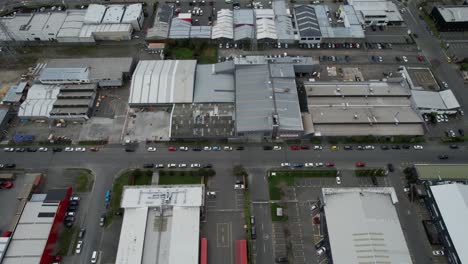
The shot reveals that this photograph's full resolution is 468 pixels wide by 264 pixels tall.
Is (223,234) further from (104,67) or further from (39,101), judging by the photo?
(39,101)

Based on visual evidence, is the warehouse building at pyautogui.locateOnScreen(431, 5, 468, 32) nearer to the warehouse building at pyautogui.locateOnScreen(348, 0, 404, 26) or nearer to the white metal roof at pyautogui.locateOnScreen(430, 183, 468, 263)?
the warehouse building at pyautogui.locateOnScreen(348, 0, 404, 26)

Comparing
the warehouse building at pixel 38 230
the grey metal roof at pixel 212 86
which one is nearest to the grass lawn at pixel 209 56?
the grey metal roof at pixel 212 86

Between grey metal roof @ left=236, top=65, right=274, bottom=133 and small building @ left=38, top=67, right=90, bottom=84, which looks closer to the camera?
grey metal roof @ left=236, top=65, right=274, bottom=133

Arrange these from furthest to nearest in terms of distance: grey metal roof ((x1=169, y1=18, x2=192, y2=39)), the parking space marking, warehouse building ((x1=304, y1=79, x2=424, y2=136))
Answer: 1. grey metal roof ((x1=169, y1=18, x2=192, y2=39))
2. warehouse building ((x1=304, y1=79, x2=424, y2=136))
3. the parking space marking

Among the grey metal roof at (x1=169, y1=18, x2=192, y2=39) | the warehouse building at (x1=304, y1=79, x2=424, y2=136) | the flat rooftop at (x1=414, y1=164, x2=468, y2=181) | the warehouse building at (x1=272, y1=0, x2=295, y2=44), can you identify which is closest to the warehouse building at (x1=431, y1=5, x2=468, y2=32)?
the warehouse building at (x1=304, y1=79, x2=424, y2=136)

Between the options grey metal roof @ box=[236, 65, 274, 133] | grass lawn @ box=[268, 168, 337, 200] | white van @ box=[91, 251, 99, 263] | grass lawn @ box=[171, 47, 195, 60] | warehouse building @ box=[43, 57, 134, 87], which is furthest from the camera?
grass lawn @ box=[171, 47, 195, 60]

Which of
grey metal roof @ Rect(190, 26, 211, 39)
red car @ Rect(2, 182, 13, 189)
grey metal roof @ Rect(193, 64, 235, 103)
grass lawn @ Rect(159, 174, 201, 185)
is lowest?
red car @ Rect(2, 182, 13, 189)

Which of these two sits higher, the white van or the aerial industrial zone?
the aerial industrial zone
